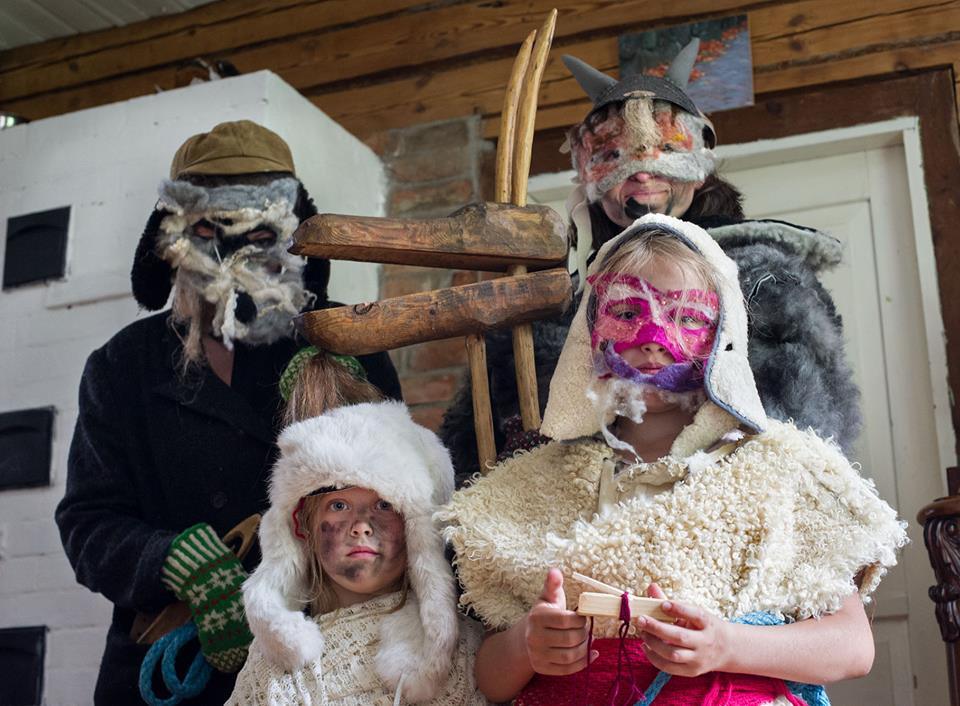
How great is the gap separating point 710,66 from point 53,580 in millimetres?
2485

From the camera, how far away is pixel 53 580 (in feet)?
Answer: 11.9

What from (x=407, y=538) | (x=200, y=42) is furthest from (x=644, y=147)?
(x=200, y=42)

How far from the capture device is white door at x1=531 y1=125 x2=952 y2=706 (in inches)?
125

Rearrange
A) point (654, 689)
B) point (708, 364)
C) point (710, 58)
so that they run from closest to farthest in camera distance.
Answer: point (654, 689)
point (708, 364)
point (710, 58)

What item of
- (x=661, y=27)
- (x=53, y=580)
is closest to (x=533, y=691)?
(x=53, y=580)

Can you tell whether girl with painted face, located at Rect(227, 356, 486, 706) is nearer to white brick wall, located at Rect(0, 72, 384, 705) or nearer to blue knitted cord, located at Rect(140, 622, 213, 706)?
blue knitted cord, located at Rect(140, 622, 213, 706)

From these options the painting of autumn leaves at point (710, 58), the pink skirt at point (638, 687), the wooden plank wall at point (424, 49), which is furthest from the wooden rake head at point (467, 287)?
the wooden plank wall at point (424, 49)

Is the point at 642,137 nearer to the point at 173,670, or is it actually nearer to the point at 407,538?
the point at 407,538

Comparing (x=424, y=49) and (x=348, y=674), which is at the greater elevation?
(x=424, y=49)

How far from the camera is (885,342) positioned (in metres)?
3.39

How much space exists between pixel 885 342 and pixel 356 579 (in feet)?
6.17

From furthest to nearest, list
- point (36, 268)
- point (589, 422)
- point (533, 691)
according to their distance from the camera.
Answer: point (36, 268) < point (589, 422) < point (533, 691)

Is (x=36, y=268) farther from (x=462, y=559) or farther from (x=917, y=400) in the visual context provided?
(x=917, y=400)

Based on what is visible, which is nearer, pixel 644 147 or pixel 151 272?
pixel 644 147
